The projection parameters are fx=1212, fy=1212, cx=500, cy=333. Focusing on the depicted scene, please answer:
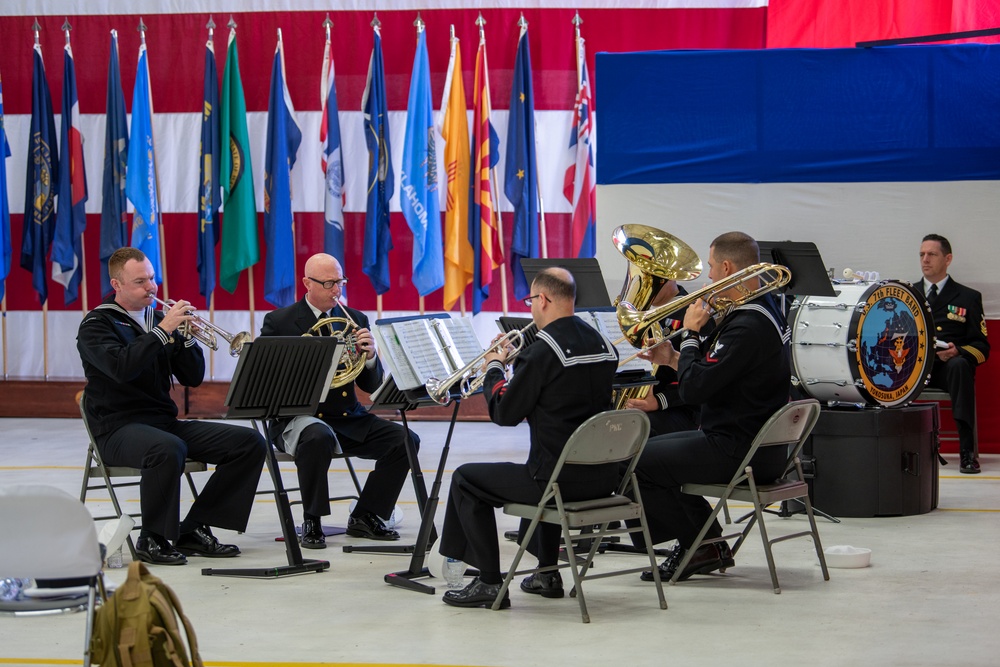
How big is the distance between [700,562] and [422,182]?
618 cm

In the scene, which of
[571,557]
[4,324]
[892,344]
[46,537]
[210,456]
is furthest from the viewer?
[4,324]

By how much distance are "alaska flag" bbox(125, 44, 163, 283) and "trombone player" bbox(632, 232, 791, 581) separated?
6.92 meters

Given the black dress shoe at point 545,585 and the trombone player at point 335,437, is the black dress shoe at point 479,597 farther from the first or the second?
the trombone player at point 335,437

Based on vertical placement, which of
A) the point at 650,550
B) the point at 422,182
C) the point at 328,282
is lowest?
the point at 650,550

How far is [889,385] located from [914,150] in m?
2.81

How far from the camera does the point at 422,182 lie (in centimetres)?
A: 1112

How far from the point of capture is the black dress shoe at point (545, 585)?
5.37 metres

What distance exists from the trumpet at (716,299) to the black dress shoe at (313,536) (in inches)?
79.5

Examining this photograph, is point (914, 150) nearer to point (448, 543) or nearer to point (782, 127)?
point (782, 127)

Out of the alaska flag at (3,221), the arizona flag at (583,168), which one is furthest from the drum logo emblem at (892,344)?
the alaska flag at (3,221)

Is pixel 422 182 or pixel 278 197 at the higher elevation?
pixel 422 182

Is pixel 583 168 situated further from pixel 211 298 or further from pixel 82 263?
pixel 82 263

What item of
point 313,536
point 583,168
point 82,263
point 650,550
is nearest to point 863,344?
point 650,550

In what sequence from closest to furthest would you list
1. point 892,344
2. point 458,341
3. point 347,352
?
point 458,341 < point 347,352 < point 892,344
